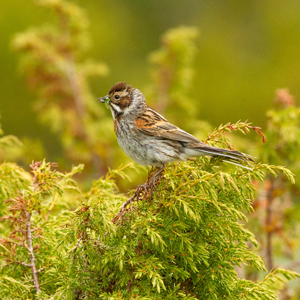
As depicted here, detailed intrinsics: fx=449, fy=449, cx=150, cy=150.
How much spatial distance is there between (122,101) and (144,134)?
0.36 metres

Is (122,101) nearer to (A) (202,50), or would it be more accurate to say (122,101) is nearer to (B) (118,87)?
(B) (118,87)

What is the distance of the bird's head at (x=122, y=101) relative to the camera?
3.03 metres

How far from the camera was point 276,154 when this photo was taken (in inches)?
124

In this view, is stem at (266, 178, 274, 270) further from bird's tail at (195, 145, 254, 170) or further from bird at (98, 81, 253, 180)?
bird's tail at (195, 145, 254, 170)

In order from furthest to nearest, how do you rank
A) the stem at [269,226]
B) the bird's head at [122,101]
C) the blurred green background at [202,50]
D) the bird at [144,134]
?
the blurred green background at [202,50], the stem at [269,226], the bird's head at [122,101], the bird at [144,134]

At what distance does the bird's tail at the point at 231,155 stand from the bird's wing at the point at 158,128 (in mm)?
546

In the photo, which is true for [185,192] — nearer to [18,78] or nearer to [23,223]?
[23,223]

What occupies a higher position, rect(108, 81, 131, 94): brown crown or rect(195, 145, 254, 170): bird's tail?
rect(108, 81, 131, 94): brown crown

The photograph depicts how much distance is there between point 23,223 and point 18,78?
7466 mm

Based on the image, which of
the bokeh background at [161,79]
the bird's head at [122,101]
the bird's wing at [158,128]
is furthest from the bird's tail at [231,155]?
the bird's head at [122,101]

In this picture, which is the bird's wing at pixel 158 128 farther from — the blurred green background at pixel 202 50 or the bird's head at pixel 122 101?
the blurred green background at pixel 202 50

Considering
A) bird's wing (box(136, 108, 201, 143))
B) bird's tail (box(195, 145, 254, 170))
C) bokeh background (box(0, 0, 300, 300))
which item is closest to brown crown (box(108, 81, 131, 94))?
bird's wing (box(136, 108, 201, 143))

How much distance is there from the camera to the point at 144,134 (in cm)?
281

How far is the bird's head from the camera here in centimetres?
303
